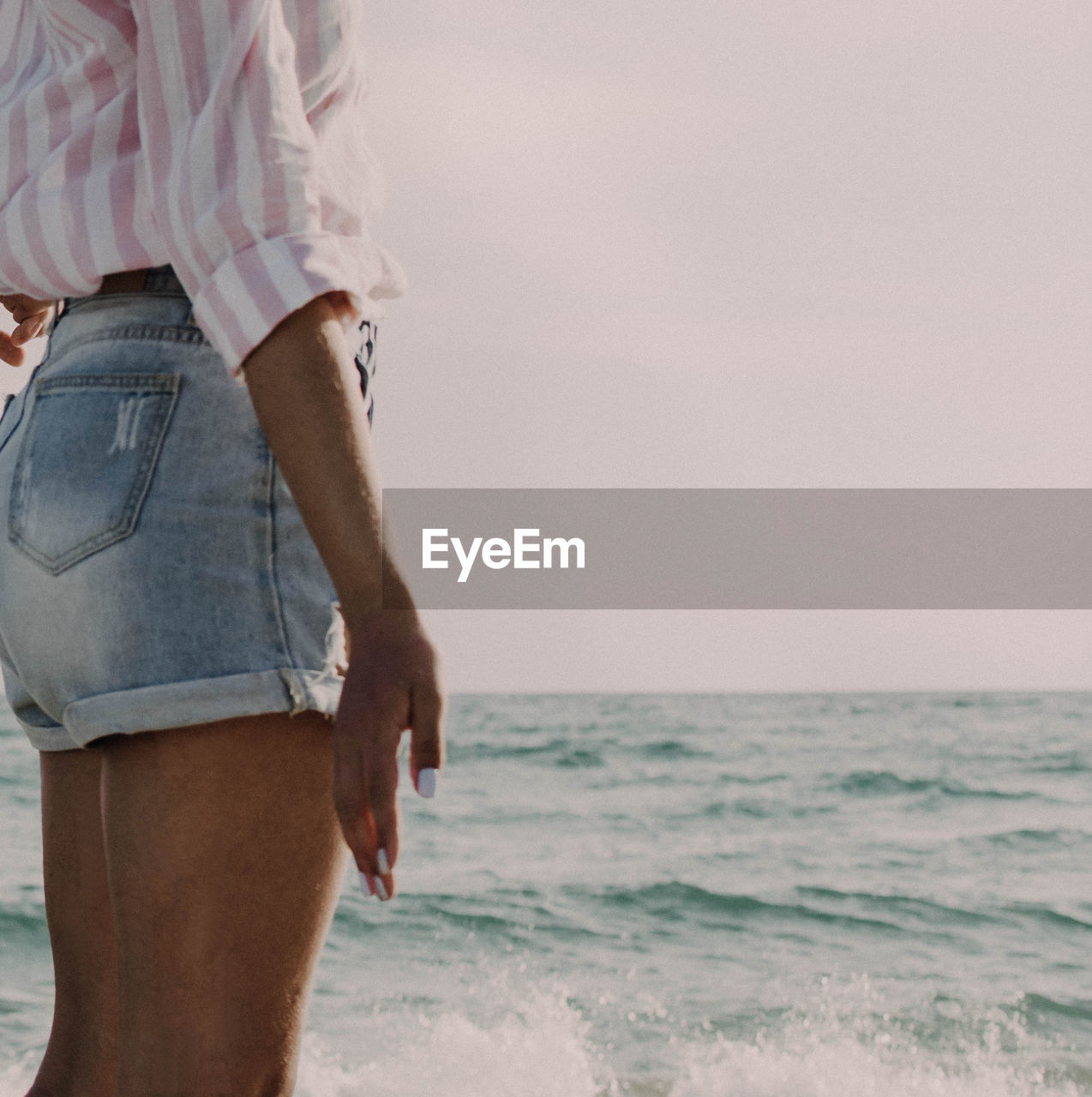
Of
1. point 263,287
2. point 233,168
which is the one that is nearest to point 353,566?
point 263,287

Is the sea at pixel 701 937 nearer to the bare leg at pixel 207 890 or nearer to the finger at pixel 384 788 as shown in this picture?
the bare leg at pixel 207 890

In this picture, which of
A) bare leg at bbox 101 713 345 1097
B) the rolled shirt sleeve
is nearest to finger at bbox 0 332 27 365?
the rolled shirt sleeve

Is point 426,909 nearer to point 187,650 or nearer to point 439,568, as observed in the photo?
point 439,568

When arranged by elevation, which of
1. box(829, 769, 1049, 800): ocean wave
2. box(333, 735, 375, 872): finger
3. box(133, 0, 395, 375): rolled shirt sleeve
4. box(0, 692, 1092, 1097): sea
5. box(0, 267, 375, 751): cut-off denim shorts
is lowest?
box(829, 769, 1049, 800): ocean wave

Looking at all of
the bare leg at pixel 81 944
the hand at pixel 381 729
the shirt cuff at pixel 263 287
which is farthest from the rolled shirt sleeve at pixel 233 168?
the bare leg at pixel 81 944

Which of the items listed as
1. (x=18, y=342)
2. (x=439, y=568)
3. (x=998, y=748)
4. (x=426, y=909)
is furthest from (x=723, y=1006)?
(x=998, y=748)

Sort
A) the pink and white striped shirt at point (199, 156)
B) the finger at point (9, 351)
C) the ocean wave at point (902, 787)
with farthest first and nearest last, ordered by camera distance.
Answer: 1. the ocean wave at point (902, 787)
2. the finger at point (9, 351)
3. the pink and white striped shirt at point (199, 156)

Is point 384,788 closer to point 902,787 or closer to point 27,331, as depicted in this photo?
point 27,331

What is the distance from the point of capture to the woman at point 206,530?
0.96 metres

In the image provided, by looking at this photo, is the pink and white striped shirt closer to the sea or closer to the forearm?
the forearm

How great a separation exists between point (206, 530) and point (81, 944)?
18.9 inches

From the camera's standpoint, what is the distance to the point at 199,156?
1.01 metres

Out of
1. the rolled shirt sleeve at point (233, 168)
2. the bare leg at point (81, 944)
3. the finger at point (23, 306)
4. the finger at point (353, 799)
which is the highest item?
the rolled shirt sleeve at point (233, 168)

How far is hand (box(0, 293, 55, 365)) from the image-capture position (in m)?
1.54
